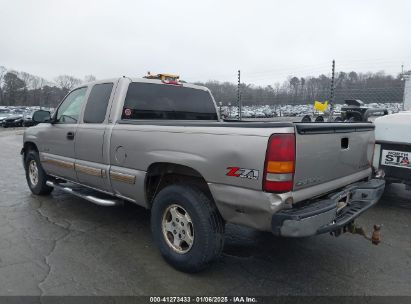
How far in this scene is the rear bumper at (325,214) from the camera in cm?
272

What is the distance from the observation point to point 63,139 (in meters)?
5.10

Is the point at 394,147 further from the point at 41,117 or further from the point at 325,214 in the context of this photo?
the point at 41,117

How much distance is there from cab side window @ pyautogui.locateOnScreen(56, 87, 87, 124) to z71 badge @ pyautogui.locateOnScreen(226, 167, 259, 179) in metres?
2.93

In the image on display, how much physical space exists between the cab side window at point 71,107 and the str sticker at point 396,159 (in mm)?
4520

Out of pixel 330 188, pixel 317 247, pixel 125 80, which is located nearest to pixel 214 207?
pixel 330 188

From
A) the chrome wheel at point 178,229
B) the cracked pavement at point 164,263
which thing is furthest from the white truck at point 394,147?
the chrome wheel at point 178,229

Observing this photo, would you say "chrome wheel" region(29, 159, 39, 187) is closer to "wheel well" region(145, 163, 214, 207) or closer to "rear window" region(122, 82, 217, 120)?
"rear window" region(122, 82, 217, 120)

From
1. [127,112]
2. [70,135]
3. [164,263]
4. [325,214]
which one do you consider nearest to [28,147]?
[70,135]

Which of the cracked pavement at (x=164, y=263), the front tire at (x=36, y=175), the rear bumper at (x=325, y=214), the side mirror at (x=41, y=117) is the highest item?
the side mirror at (x=41, y=117)

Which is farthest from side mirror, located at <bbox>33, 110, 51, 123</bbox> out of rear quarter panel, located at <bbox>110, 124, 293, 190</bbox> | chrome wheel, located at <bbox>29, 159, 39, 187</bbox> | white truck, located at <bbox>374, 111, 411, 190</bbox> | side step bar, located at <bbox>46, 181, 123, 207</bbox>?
white truck, located at <bbox>374, 111, 411, 190</bbox>

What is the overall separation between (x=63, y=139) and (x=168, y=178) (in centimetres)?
217

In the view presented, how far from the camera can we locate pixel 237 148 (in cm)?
289

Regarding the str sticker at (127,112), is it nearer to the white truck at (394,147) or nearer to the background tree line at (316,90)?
the background tree line at (316,90)

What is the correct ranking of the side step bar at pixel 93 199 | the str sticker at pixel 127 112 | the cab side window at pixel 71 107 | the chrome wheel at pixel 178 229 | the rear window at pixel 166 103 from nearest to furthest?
the chrome wheel at pixel 178 229 → the side step bar at pixel 93 199 → the str sticker at pixel 127 112 → the rear window at pixel 166 103 → the cab side window at pixel 71 107
